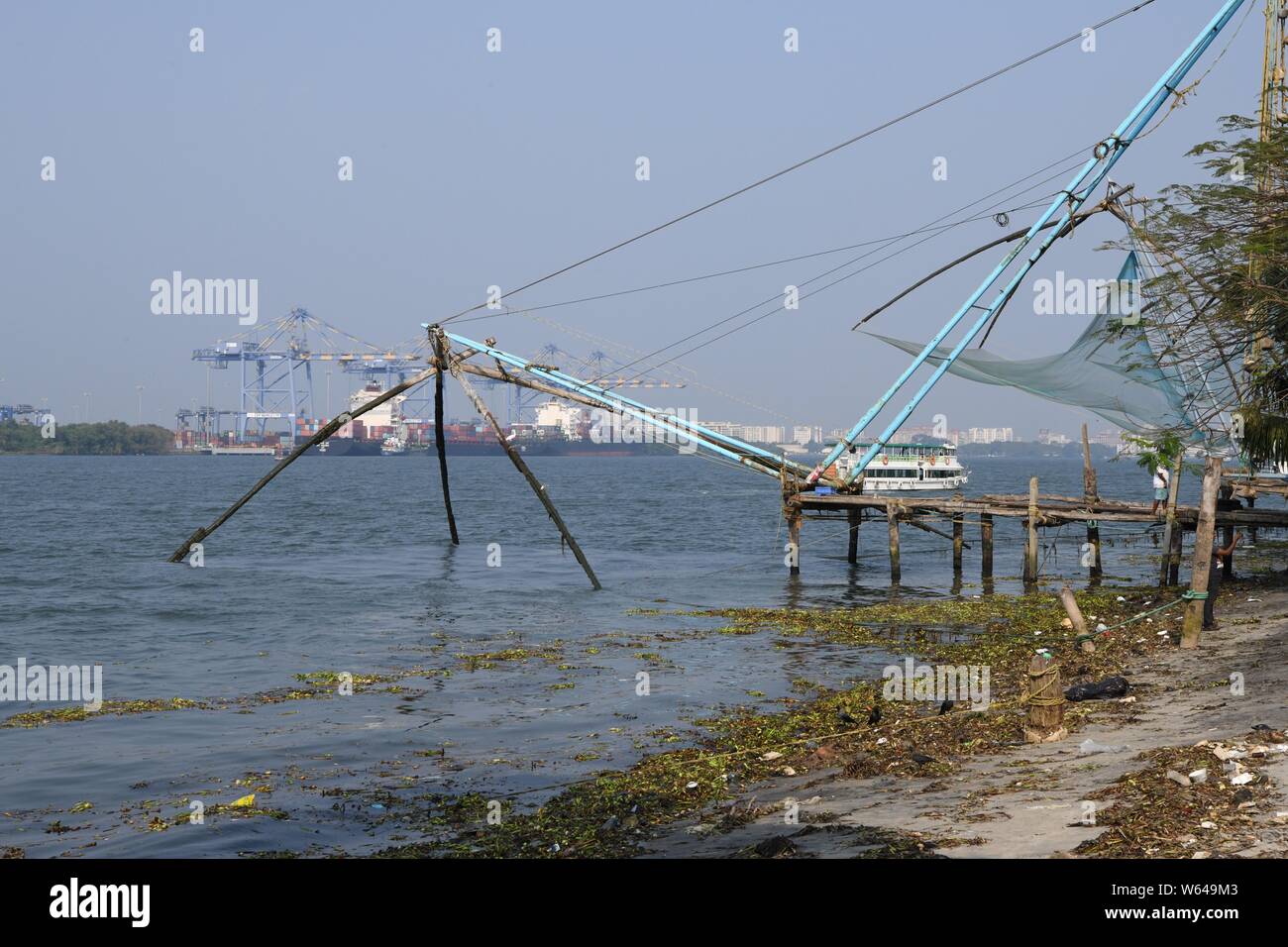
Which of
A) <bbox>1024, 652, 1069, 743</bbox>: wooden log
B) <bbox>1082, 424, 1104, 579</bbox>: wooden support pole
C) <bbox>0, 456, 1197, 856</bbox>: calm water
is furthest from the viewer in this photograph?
<bbox>1082, 424, 1104, 579</bbox>: wooden support pole

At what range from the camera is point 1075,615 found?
16.9 metres

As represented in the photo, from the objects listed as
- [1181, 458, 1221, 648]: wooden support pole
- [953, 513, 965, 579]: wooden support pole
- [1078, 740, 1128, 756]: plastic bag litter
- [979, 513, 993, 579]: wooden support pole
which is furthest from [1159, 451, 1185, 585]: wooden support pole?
[1078, 740, 1128, 756]: plastic bag litter

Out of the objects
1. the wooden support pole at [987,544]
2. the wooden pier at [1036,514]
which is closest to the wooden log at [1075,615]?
the wooden pier at [1036,514]

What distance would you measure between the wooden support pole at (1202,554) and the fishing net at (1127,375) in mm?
4057

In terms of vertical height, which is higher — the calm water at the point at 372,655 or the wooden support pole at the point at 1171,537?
the wooden support pole at the point at 1171,537

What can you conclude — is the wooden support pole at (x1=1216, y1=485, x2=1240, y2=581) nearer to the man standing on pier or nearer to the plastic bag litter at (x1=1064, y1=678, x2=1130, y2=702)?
the man standing on pier

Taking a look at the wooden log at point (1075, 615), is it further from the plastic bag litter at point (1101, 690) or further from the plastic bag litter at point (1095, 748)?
the plastic bag litter at point (1095, 748)

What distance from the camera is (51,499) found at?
76125 mm

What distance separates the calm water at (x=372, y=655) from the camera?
471 inches

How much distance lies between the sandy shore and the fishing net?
792 centimetres

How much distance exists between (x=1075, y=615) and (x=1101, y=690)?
3363 mm

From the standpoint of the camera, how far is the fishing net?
20.8 metres
